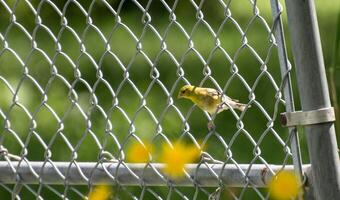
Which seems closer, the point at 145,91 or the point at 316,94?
the point at 316,94

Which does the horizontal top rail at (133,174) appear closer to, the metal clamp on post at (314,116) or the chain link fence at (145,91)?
the metal clamp on post at (314,116)

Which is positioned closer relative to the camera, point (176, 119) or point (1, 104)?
point (176, 119)

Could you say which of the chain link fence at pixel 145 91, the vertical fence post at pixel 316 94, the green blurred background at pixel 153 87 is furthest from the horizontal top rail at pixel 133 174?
the green blurred background at pixel 153 87

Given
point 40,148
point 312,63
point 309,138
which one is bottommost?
point 40,148

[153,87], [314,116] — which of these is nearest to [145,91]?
[153,87]

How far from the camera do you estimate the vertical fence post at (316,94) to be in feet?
6.36

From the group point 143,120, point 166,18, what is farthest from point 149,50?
point 143,120

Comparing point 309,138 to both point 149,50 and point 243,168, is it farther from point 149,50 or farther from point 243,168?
point 149,50

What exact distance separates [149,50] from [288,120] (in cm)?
208

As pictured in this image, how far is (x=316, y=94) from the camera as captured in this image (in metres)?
1.94

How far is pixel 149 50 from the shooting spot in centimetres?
401

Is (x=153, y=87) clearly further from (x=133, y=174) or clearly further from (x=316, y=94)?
(x=316, y=94)

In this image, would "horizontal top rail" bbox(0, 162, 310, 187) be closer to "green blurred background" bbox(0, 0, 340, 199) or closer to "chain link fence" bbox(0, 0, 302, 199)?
"chain link fence" bbox(0, 0, 302, 199)

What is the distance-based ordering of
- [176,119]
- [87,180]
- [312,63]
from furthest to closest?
1. [176,119]
2. [87,180]
3. [312,63]
